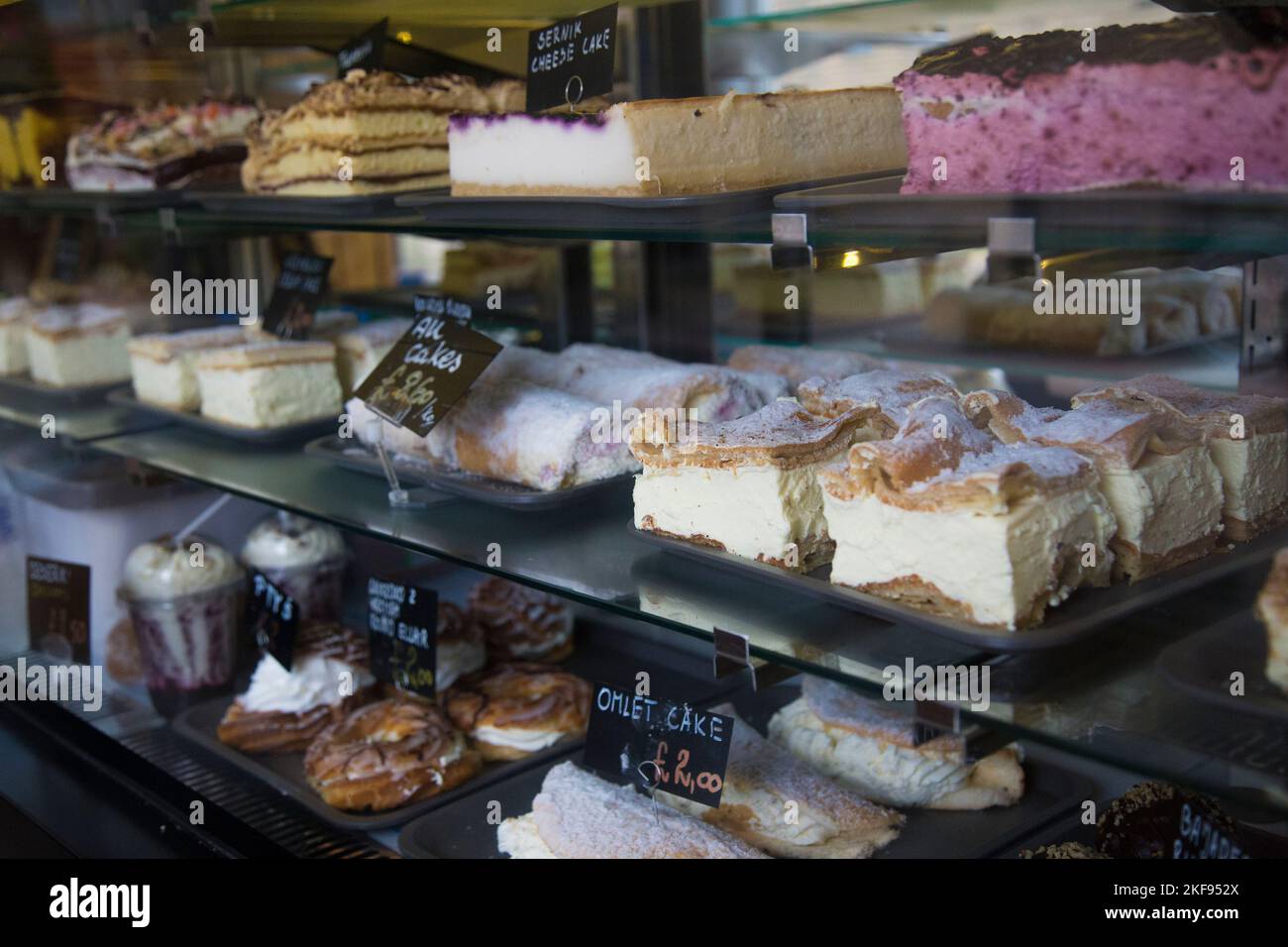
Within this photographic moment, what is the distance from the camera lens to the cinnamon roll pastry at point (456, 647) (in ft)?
7.88

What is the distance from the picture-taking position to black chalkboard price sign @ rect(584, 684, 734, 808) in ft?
5.68

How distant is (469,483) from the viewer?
1979 millimetres

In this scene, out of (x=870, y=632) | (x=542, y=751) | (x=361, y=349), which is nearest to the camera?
(x=870, y=632)

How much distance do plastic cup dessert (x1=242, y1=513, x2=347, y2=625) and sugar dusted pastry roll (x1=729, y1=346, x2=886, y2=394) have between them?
40.8 inches

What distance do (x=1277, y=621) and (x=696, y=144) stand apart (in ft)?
3.10

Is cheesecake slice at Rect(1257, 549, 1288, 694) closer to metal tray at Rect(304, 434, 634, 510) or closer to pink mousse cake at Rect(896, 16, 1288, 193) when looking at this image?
pink mousse cake at Rect(896, 16, 1288, 193)

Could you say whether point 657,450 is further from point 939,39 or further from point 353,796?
point 939,39

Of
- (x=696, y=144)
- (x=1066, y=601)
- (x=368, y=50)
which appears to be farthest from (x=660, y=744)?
(x=368, y=50)

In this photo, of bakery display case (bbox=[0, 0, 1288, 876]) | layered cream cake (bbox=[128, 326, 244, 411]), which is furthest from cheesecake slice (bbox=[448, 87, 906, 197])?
layered cream cake (bbox=[128, 326, 244, 411])

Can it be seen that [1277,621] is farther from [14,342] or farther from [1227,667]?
[14,342]

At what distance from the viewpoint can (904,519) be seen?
1310mm

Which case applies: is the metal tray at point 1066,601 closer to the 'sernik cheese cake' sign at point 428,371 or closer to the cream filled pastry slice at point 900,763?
the cream filled pastry slice at point 900,763
